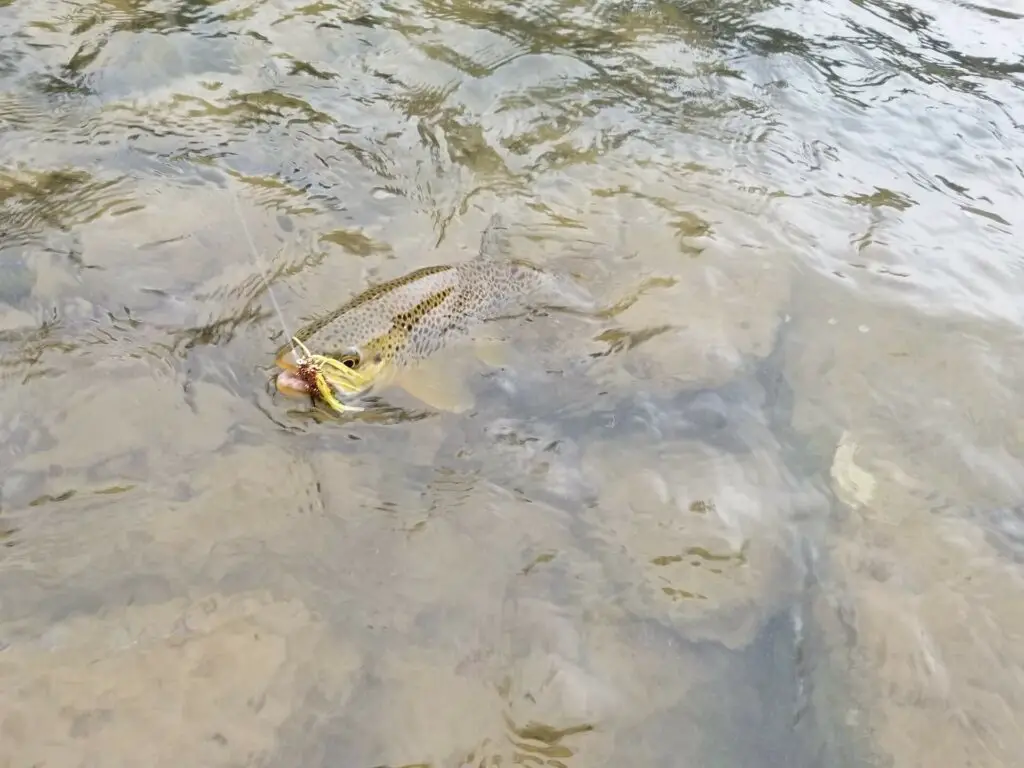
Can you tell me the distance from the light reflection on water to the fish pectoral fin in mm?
61

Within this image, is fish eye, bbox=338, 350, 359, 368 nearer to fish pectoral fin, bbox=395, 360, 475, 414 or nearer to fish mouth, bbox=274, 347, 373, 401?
fish mouth, bbox=274, 347, 373, 401

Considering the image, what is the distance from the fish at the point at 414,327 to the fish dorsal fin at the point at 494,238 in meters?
0.11

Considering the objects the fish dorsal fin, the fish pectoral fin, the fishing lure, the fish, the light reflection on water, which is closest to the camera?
the light reflection on water

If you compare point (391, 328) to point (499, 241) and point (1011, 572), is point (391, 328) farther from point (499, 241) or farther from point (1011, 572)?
point (1011, 572)

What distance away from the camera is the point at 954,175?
6691mm

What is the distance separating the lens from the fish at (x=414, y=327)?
162 inches

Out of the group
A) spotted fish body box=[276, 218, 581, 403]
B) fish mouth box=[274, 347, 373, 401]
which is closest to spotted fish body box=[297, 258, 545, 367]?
spotted fish body box=[276, 218, 581, 403]

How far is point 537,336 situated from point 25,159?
3.78m

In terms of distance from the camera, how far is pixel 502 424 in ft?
14.1

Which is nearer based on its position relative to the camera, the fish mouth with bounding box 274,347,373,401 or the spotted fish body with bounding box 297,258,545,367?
the fish mouth with bounding box 274,347,373,401

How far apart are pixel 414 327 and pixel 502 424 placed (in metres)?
0.77

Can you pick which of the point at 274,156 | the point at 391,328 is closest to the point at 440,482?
the point at 391,328

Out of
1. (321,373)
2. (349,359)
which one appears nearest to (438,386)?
(349,359)

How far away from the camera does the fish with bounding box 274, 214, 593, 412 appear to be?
4.12 meters
